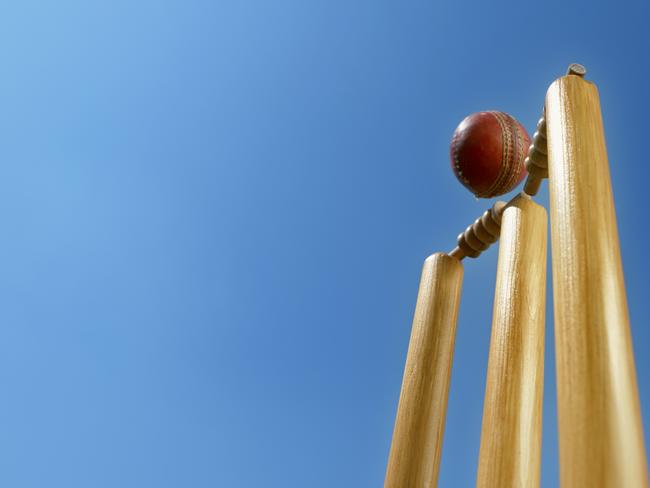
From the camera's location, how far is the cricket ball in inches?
30.2

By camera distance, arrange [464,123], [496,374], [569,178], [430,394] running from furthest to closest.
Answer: [464,123], [430,394], [496,374], [569,178]

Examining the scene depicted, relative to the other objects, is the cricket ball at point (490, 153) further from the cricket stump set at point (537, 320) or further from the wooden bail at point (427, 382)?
the wooden bail at point (427, 382)

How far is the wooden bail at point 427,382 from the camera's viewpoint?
25.1 inches

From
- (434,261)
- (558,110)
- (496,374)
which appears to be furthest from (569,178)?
(434,261)

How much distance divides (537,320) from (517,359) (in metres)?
0.05

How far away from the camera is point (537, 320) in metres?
0.59

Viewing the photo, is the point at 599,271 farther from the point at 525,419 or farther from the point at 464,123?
the point at 464,123

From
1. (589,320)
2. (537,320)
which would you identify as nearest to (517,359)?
(537,320)

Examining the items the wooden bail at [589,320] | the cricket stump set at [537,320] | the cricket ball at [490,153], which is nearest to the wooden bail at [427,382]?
the cricket stump set at [537,320]

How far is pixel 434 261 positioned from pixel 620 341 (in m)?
0.37

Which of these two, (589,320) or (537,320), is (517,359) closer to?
(537,320)

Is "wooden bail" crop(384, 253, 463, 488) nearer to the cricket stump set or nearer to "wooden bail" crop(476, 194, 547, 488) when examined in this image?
the cricket stump set

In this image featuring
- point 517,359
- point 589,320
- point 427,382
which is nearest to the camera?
point 589,320

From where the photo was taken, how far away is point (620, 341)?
0.38 metres
